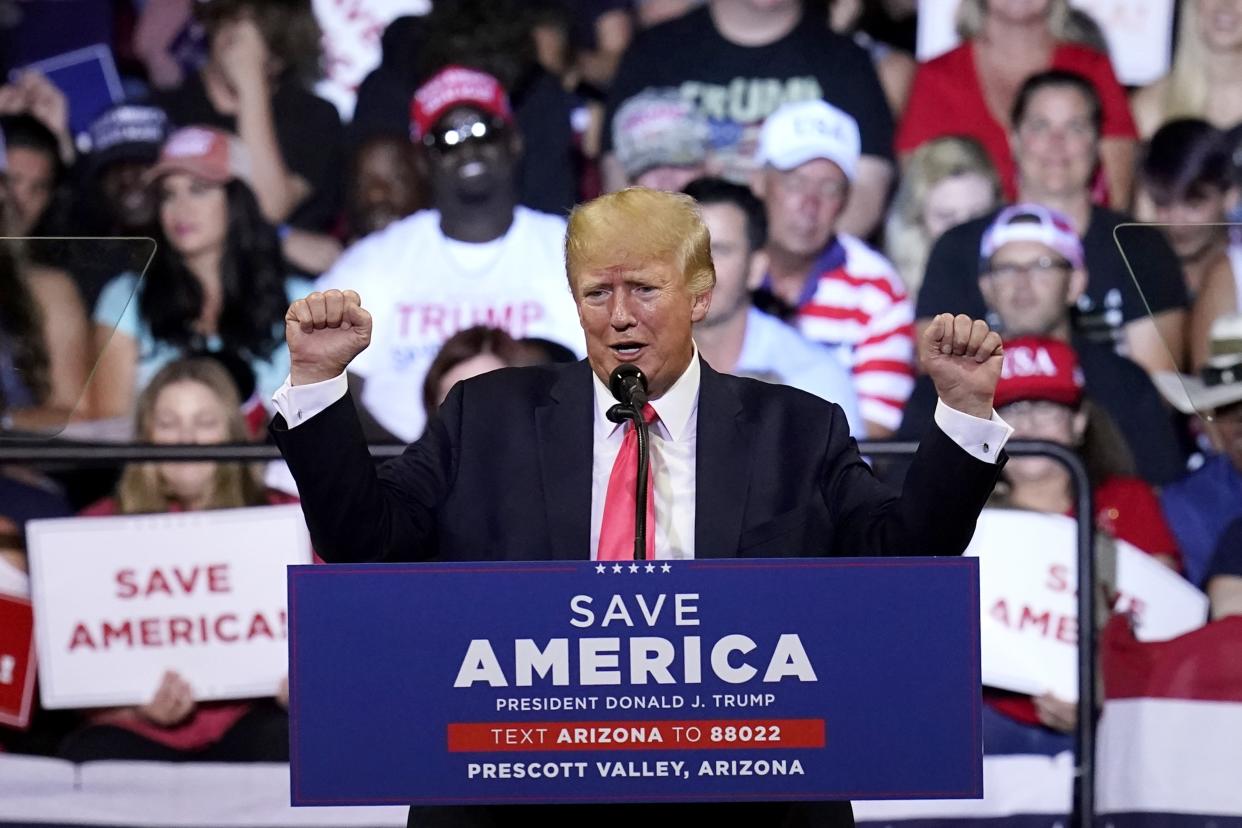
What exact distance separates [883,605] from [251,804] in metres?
2.84

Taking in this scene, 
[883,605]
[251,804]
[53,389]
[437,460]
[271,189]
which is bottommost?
[251,804]

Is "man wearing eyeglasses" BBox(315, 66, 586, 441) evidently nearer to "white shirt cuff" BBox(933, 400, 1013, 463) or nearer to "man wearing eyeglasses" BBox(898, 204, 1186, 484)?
"man wearing eyeglasses" BBox(898, 204, 1186, 484)

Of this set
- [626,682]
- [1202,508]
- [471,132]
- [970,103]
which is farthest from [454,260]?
[626,682]

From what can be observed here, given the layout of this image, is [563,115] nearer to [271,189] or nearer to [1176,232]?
[271,189]

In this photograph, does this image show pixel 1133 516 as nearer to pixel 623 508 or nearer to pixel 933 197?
pixel 933 197

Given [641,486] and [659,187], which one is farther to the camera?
[659,187]

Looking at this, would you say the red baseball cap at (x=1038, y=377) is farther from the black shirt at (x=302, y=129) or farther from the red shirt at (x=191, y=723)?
the red shirt at (x=191, y=723)

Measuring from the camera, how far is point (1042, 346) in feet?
14.1

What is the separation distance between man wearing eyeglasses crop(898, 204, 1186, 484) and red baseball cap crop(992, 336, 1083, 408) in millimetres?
64

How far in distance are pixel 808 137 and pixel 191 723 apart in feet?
7.52

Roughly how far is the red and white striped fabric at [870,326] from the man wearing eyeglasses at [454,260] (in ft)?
2.24

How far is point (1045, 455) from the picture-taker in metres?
3.97

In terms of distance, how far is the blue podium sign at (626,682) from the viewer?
166 cm

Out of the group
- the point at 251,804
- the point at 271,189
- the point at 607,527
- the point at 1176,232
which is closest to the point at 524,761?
the point at 607,527
